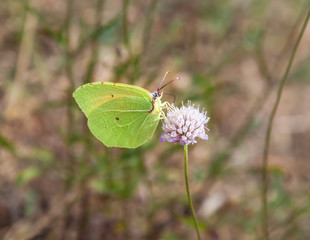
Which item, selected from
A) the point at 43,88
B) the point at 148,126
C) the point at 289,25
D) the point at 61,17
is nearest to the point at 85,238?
the point at 148,126

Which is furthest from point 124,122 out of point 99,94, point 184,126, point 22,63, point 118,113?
point 22,63

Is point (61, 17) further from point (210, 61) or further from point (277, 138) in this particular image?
point (277, 138)

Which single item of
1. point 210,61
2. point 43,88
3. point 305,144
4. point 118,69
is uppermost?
point 210,61

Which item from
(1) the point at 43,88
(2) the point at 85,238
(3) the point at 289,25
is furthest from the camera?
(3) the point at 289,25

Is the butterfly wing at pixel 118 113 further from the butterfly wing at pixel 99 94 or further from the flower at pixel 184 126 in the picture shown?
the flower at pixel 184 126

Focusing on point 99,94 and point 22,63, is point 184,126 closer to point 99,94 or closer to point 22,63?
point 99,94

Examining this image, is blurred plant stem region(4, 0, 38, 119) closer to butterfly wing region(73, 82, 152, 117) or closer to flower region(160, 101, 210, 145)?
butterfly wing region(73, 82, 152, 117)
